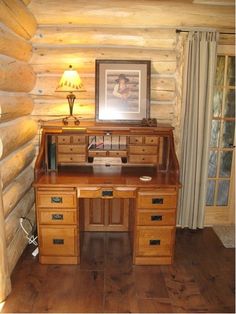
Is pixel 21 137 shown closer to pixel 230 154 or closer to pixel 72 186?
pixel 72 186

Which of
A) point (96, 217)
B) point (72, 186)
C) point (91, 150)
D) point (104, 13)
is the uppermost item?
point (104, 13)

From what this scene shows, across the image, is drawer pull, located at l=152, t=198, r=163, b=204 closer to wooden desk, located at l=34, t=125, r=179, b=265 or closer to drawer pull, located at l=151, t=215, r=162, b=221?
wooden desk, located at l=34, t=125, r=179, b=265

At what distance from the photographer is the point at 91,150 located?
9.00 feet

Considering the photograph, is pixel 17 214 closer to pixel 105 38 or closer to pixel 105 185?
pixel 105 185

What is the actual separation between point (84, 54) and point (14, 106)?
96 centimetres

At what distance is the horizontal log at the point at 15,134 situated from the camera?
2176 mm

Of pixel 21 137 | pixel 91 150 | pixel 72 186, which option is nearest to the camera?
pixel 72 186

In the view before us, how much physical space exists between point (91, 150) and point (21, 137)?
2.16ft

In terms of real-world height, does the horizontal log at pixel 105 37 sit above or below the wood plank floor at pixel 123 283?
above

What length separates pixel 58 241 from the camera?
2486mm

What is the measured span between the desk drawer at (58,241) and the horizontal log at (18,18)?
1698 mm

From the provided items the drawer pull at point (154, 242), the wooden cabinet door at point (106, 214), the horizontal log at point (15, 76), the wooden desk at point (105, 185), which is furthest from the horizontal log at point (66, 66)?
the drawer pull at point (154, 242)

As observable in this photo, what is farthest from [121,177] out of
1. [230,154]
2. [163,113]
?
[230,154]

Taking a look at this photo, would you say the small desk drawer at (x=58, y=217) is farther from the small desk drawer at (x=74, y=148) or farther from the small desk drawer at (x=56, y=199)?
the small desk drawer at (x=74, y=148)
